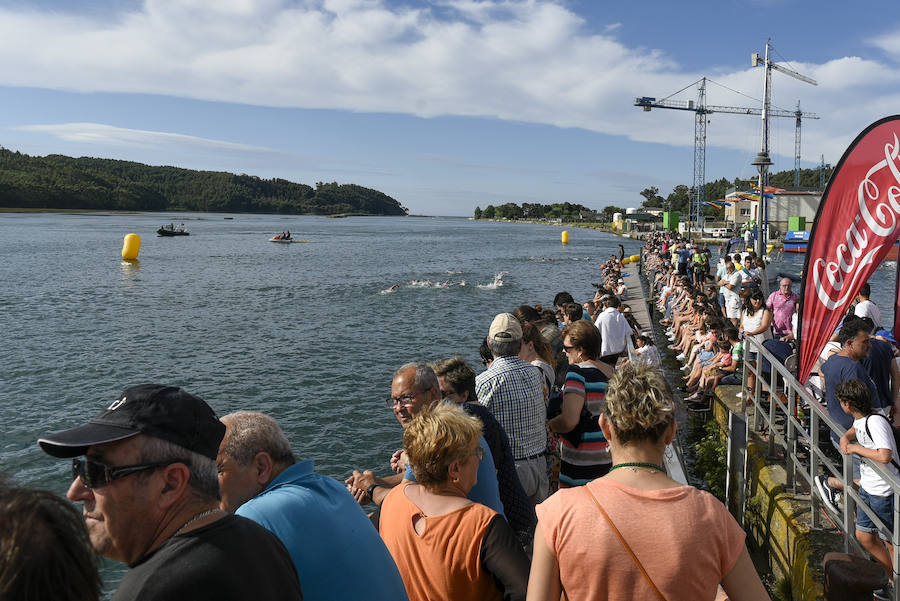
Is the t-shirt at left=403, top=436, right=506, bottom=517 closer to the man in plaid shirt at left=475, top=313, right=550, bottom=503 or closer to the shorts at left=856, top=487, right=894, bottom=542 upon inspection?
the man in plaid shirt at left=475, top=313, right=550, bottom=503

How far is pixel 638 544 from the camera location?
6.63 ft

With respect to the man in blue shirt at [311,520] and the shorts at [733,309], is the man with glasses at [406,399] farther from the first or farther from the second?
the shorts at [733,309]

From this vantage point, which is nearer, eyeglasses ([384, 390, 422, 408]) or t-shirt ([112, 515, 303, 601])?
t-shirt ([112, 515, 303, 601])

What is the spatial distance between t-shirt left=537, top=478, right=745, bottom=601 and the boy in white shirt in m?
2.70

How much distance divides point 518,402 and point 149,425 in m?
2.83

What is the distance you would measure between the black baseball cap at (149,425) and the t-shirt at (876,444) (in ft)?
14.2

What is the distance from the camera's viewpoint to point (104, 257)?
50.8 meters

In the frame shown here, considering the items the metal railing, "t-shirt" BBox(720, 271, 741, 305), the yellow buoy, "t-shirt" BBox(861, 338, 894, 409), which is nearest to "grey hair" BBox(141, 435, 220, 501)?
the metal railing

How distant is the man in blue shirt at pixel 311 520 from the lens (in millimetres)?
2107

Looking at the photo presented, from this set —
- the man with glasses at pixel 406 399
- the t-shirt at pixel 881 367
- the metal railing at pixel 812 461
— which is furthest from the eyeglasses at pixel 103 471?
the t-shirt at pixel 881 367

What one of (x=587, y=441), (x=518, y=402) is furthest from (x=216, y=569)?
(x=587, y=441)

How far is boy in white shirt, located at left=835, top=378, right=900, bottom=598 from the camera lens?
411 cm

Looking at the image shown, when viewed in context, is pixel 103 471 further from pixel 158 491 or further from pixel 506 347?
pixel 506 347

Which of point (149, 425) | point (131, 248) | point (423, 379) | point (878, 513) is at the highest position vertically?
point (131, 248)
